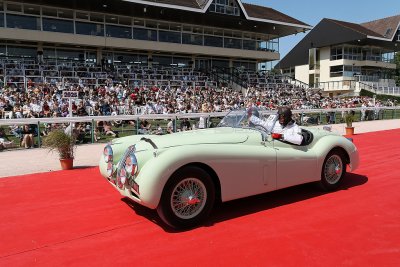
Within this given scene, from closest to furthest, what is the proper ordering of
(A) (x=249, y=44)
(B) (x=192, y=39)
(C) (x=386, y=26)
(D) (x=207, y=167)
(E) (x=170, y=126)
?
(D) (x=207, y=167)
(E) (x=170, y=126)
(B) (x=192, y=39)
(A) (x=249, y=44)
(C) (x=386, y=26)

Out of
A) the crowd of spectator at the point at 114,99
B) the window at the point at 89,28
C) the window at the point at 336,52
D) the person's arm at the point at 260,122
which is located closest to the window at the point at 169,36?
the crowd of spectator at the point at 114,99

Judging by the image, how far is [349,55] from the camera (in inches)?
2207

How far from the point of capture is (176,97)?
2430 cm

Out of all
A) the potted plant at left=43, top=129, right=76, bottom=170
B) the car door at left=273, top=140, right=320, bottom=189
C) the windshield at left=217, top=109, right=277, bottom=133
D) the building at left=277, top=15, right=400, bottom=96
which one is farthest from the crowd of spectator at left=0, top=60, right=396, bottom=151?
the building at left=277, top=15, right=400, bottom=96

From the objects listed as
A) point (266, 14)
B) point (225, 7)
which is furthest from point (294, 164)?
point (266, 14)

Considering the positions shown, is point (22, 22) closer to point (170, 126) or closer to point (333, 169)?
point (170, 126)

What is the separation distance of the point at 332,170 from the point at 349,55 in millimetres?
55547

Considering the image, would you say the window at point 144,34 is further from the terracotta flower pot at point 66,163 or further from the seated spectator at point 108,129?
the terracotta flower pot at point 66,163

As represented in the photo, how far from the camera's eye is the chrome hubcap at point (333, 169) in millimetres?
6113

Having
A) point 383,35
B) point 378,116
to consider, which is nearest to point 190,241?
point 378,116

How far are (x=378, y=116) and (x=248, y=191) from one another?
2427cm

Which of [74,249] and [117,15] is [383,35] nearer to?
[117,15]

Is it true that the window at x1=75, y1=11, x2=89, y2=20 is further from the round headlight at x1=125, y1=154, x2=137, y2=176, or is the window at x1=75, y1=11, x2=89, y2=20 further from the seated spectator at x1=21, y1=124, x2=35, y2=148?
the round headlight at x1=125, y1=154, x2=137, y2=176

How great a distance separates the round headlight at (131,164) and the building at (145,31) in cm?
2639
